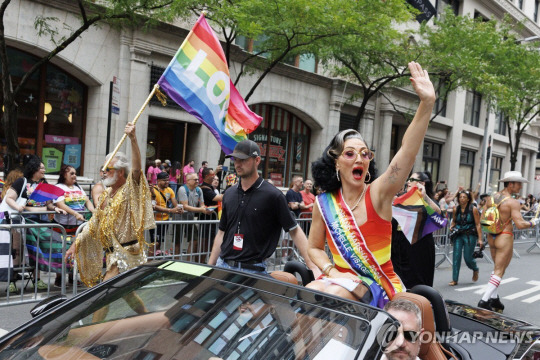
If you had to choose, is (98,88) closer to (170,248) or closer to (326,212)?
(170,248)

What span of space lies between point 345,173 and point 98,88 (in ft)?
41.7

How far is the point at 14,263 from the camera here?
249 inches

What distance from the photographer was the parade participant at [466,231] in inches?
395

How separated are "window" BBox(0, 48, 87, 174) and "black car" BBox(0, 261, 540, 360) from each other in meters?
12.0

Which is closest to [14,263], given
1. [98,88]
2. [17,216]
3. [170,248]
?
[17,216]

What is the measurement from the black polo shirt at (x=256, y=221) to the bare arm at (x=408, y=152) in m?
1.32

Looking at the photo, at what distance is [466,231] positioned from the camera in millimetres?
10195

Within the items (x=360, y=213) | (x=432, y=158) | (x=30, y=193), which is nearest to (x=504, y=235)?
(x=360, y=213)

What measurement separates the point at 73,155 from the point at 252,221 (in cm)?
1148

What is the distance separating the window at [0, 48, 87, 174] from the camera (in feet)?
43.5

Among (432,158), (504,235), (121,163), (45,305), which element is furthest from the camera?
(432,158)

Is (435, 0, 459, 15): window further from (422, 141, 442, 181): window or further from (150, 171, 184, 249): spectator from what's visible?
(150, 171, 184, 249): spectator

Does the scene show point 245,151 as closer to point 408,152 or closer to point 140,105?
point 408,152

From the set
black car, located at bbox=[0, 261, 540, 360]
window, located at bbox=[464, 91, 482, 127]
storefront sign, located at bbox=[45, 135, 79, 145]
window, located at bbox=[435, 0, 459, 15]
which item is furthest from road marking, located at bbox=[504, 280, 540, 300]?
window, located at bbox=[464, 91, 482, 127]
